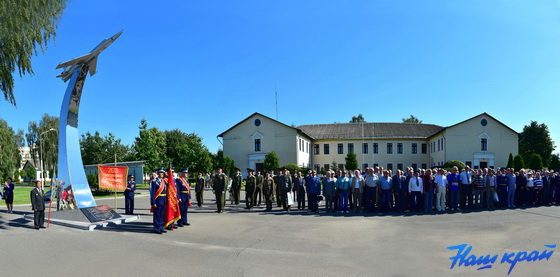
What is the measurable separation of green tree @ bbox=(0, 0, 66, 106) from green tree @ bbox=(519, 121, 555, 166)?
7214cm

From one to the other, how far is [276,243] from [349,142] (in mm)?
51788

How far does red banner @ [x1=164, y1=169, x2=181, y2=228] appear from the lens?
11.1 m

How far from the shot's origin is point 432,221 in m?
12.7

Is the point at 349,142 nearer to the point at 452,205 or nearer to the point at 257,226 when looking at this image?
the point at 452,205

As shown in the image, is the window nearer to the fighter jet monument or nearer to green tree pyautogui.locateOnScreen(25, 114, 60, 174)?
green tree pyautogui.locateOnScreen(25, 114, 60, 174)

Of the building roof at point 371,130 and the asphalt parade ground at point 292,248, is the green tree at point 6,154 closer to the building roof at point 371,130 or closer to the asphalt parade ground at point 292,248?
the asphalt parade ground at point 292,248

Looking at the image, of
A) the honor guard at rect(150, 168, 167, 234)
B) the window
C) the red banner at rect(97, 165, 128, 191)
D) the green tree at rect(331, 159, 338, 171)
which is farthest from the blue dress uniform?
the window

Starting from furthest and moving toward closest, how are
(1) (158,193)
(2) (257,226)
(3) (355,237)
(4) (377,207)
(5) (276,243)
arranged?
(4) (377,207) → (2) (257,226) → (1) (158,193) → (3) (355,237) → (5) (276,243)

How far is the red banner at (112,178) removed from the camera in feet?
52.6

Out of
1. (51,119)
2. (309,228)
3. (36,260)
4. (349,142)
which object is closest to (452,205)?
(309,228)

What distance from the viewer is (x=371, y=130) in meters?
61.6

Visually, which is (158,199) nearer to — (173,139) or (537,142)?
(173,139)

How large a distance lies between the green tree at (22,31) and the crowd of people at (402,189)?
8.63 meters

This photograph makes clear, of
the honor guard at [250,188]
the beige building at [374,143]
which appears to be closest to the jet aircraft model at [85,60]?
the honor guard at [250,188]
